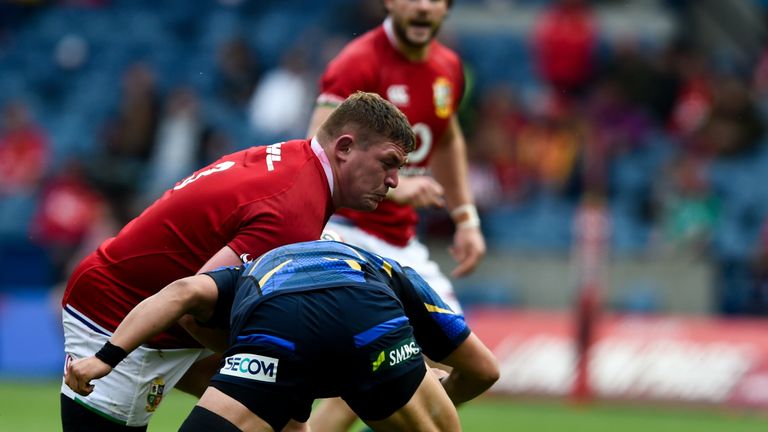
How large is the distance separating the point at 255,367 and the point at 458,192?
112 inches

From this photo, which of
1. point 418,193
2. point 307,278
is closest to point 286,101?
point 418,193

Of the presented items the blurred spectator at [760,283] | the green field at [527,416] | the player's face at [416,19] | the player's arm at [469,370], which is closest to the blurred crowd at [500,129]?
the blurred spectator at [760,283]

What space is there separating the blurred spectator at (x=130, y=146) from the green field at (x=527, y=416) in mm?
2556

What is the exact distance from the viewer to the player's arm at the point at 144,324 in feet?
16.1

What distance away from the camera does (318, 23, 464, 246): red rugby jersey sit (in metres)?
7.04

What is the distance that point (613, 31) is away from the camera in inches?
736

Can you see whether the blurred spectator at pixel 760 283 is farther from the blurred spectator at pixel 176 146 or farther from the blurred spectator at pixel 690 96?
the blurred spectator at pixel 176 146

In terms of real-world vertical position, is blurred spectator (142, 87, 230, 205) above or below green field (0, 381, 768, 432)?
above

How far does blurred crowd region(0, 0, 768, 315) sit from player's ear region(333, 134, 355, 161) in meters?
8.89

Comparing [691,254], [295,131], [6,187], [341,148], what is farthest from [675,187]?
[341,148]

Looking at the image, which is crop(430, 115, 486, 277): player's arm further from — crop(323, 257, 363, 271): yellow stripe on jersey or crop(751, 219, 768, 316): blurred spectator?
crop(751, 219, 768, 316): blurred spectator

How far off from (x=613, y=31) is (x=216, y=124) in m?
5.73

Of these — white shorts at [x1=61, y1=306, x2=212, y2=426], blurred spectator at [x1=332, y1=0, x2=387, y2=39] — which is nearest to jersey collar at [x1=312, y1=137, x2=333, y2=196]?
white shorts at [x1=61, y1=306, x2=212, y2=426]

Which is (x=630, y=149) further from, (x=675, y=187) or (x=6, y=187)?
(x=6, y=187)
